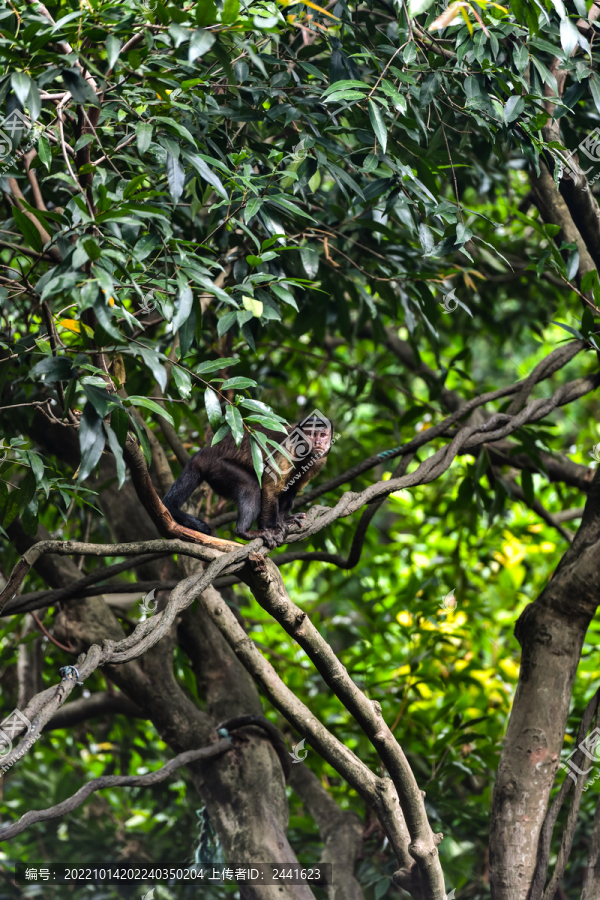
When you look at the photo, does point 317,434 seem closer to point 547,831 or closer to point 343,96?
point 343,96

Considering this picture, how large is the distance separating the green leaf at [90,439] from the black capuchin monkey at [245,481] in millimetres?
869

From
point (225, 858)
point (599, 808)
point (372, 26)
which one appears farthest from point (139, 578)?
point (372, 26)

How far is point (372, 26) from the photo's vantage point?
2289 mm

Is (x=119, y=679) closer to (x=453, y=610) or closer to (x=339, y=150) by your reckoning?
(x=453, y=610)

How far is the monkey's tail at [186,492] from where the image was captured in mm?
2211

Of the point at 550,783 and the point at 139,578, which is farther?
the point at 139,578

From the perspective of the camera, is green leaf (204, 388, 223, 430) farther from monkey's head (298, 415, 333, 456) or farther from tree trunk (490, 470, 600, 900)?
tree trunk (490, 470, 600, 900)

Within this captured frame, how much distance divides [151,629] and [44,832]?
2776 mm

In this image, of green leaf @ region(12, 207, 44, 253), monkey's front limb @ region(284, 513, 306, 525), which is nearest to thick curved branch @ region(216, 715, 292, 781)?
monkey's front limb @ region(284, 513, 306, 525)

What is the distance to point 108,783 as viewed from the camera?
7.44 feet

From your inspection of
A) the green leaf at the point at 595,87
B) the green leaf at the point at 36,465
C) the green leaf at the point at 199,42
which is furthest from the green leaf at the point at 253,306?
the green leaf at the point at 595,87

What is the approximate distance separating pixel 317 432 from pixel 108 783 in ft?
4.02

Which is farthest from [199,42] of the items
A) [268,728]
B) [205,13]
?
[268,728]

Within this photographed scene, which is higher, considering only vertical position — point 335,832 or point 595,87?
point 595,87
